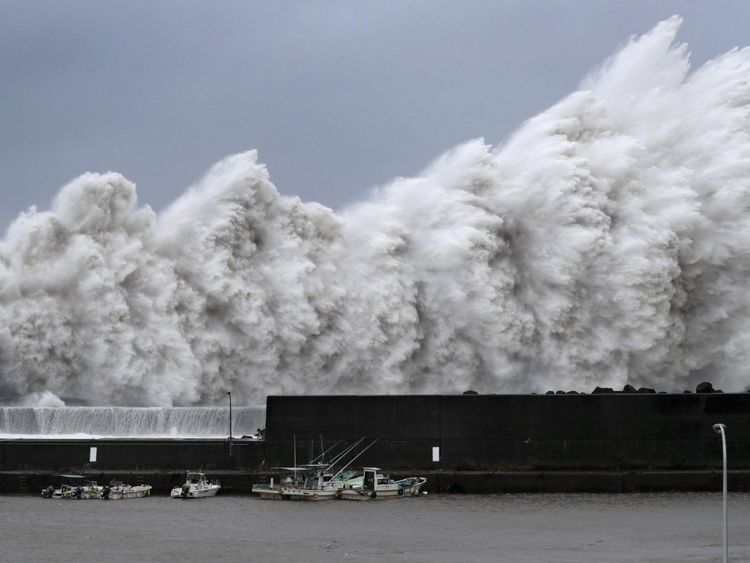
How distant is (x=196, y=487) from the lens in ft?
110

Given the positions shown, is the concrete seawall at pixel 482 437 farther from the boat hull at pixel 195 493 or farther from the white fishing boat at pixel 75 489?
the boat hull at pixel 195 493

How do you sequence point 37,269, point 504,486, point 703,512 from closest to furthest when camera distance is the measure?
point 703,512 → point 504,486 → point 37,269

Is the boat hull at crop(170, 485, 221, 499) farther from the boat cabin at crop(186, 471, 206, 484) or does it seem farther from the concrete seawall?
the concrete seawall

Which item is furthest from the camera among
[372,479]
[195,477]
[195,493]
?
[195,477]

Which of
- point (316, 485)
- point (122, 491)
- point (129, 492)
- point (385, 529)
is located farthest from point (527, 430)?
point (122, 491)

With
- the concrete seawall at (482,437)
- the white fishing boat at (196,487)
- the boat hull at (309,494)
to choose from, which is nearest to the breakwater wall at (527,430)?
the concrete seawall at (482,437)

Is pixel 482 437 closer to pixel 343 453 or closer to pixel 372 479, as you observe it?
pixel 372 479

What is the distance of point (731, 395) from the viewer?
34.4 meters

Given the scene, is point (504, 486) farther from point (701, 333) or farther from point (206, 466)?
point (701, 333)

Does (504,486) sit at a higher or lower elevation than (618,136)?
lower

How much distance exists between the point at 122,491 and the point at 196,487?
83.5 inches

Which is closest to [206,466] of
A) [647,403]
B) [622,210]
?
[647,403]

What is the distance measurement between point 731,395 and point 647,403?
230cm

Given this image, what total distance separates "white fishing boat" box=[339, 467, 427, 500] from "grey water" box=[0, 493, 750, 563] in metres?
0.74
